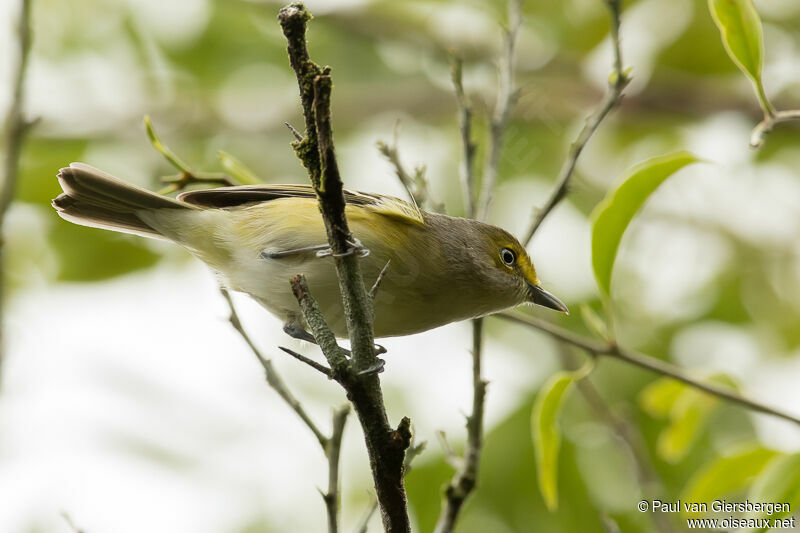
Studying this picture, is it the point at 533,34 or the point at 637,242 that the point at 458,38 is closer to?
the point at 533,34

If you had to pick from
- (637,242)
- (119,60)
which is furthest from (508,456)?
(119,60)

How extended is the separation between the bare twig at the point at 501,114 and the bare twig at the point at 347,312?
1354mm

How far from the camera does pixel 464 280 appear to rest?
3805 millimetres

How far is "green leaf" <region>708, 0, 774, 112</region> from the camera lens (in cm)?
290

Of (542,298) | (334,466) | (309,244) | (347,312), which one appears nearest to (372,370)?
(347,312)

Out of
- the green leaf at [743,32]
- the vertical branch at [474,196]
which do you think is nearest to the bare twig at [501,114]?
the vertical branch at [474,196]

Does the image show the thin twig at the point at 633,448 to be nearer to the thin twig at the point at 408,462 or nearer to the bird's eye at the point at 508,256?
the bird's eye at the point at 508,256

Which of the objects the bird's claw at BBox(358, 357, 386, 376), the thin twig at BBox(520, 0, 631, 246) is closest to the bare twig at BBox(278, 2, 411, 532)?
the bird's claw at BBox(358, 357, 386, 376)

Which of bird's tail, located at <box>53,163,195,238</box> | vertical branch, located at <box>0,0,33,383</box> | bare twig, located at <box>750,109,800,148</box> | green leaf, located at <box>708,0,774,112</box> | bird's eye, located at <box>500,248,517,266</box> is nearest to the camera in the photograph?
bare twig, located at <box>750,109,800,148</box>

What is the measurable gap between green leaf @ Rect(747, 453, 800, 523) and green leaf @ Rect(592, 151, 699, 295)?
90 cm

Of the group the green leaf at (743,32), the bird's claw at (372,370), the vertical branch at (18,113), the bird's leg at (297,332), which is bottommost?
the bird's claw at (372,370)

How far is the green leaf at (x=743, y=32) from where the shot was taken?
2.90 m

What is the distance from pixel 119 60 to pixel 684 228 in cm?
478

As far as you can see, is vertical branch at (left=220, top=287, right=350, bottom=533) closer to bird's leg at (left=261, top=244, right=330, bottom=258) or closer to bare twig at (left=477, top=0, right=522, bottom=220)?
bird's leg at (left=261, top=244, right=330, bottom=258)
